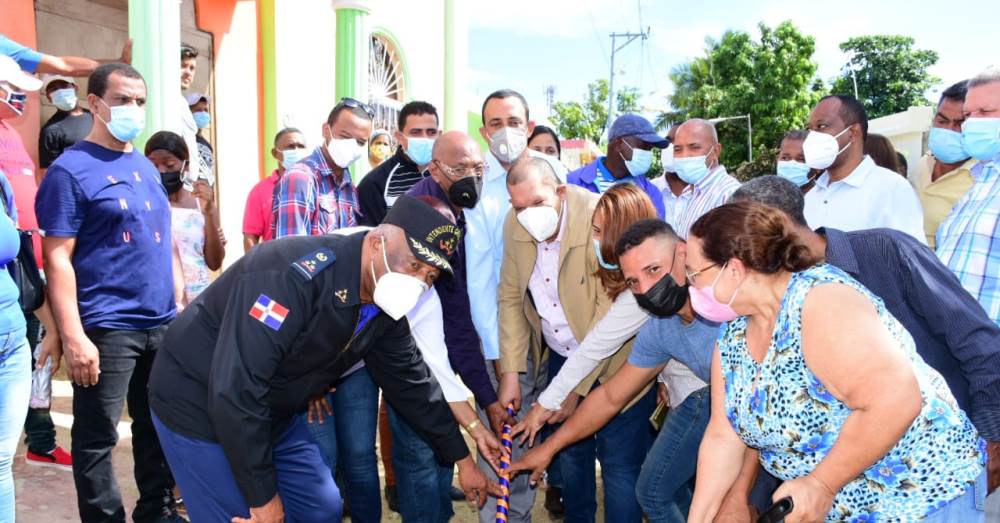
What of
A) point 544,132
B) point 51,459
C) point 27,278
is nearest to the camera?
point 27,278

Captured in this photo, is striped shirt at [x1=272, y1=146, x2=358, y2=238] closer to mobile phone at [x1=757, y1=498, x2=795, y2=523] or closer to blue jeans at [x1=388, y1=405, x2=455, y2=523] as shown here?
blue jeans at [x1=388, y1=405, x2=455, y2=523]

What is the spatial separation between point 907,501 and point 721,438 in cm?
53

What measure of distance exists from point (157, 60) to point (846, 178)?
5276 mm

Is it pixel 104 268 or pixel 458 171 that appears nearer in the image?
pixel 104 268

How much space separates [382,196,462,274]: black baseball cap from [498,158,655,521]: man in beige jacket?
2.76 ft

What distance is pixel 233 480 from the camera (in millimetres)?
2273

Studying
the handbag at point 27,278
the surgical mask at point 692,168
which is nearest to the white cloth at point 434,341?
the handbag at point 27,278

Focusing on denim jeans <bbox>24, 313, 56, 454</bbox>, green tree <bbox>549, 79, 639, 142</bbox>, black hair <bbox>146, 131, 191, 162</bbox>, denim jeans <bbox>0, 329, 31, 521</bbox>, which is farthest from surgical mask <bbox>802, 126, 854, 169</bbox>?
green tree <bbox>549, 79, 639, 142</bbox>

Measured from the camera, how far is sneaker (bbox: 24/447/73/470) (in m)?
4.25

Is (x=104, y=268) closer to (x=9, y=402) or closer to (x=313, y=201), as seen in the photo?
(x=9, y=402)

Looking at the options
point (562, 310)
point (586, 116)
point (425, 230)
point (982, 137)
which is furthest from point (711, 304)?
point (586, 116)

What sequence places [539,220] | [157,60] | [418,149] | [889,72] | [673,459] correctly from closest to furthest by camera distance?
1. [673,459]
2. [539,220]
3. [418,149]
4. [157,60]
5. [889,72]

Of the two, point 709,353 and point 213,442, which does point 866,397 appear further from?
point 213,442

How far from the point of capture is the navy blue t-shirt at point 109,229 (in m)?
2.91
